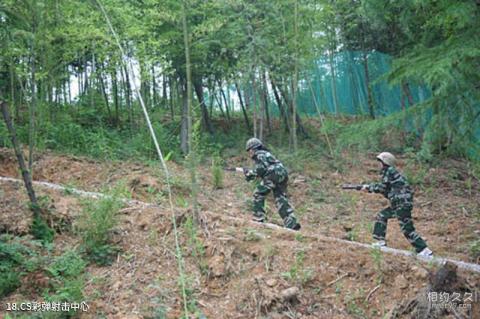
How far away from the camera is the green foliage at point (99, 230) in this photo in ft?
15.8

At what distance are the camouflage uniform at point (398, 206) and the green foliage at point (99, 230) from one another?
3.20 metres

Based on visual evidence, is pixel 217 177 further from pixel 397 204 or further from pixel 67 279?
pixel 67 279

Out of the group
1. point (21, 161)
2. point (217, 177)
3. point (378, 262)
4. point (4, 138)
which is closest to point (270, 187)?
point (378, 262)

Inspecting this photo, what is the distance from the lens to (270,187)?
644cm

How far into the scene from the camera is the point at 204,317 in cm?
401

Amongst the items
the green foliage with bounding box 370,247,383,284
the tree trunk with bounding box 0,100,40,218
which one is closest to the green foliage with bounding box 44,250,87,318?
the tree trunk with bounding box 0,100,40,218

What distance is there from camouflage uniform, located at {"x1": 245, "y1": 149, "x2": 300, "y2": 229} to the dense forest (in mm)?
526

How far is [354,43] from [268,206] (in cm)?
915

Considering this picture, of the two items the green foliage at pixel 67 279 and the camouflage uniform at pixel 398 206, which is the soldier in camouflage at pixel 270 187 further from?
the green foliage at pixel 67 279

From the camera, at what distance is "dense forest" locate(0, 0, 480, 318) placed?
172 inches

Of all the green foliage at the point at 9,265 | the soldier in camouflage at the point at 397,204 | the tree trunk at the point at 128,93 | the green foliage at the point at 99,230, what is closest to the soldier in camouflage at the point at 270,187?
the soldier in camouflage at the point at 397,204

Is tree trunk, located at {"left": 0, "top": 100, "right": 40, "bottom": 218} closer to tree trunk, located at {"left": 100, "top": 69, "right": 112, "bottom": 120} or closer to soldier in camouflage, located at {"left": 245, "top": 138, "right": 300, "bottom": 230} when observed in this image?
soldier in camouflage, located at {"left": 245, "top": 138, "right": 300, "bottom": 230}

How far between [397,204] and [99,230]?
11.4 feet

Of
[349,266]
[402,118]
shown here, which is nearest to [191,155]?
[349,266]
